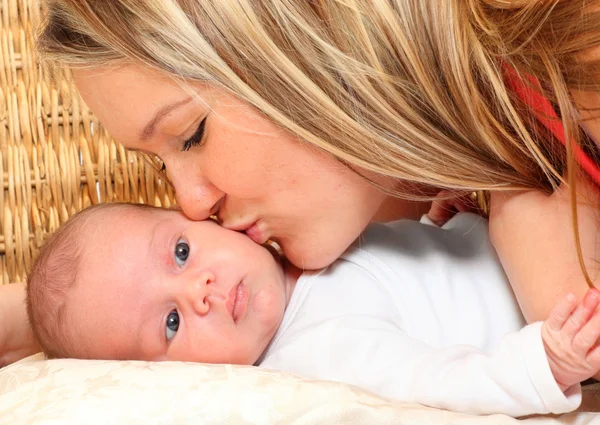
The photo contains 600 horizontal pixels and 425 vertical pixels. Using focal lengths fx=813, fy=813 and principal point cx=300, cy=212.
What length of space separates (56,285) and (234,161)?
14.2 inches

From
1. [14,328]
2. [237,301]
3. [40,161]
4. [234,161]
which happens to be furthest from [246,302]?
[40,161]

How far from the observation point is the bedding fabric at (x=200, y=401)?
97cm

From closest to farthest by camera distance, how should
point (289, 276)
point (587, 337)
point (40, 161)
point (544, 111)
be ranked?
1. point (587, 337)
2. point (544, 111)
3. point (289, 276)
4. point (40, 161)

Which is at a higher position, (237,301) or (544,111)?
(544,111)

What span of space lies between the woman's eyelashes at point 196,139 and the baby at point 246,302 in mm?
169

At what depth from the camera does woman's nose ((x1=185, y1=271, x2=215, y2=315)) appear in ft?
4.11

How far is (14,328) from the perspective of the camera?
1.49 metres

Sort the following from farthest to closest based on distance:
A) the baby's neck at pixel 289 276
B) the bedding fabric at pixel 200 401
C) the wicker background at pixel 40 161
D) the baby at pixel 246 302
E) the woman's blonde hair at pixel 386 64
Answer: the wicker background at pixel 40 161, the baby's neck at pixel 289 276, the baby at pixel 246 302, the woman's blonde hair at pixel 386 64, the bedding fabric at pixel 200 401

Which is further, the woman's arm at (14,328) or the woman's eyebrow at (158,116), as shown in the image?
the woman's arm at (14,328)

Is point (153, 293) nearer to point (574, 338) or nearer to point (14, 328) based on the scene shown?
point (14, 328)

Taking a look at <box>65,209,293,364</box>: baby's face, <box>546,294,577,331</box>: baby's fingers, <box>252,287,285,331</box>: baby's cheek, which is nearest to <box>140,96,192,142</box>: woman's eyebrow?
<box>65,209,293,364</box>: baby's face

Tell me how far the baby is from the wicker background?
14.3 inches

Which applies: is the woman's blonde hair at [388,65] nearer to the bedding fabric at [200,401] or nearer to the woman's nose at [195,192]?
the woman's nose at [195,192]

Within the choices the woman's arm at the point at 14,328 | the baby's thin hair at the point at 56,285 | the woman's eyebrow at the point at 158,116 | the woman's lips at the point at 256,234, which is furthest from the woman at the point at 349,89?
the woman's arm at the point at 14,328
